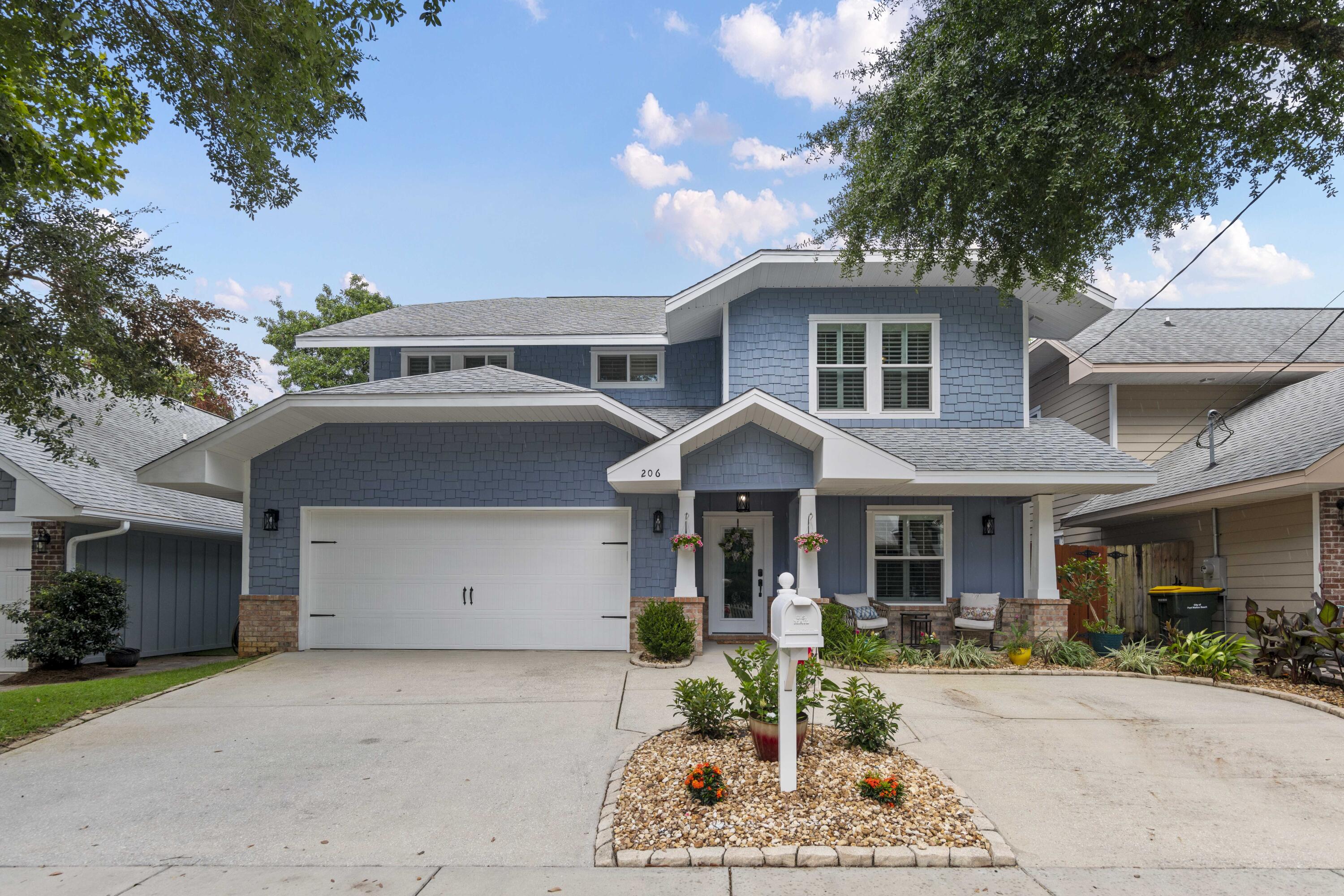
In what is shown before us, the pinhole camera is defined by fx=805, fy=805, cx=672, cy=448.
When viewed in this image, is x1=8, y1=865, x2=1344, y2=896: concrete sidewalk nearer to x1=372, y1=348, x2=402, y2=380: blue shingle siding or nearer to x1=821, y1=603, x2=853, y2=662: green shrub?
x1=821, y1=603, x2=853, y2=662: green shrub

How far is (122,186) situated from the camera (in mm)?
8383

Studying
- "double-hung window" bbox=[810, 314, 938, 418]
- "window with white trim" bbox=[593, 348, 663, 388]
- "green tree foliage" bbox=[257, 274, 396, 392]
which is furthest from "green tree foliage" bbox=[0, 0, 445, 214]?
"green tree foliage" bbox=[257, 274, 396, 392]

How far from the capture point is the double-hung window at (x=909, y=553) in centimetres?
1213

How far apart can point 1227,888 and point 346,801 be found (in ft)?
17.3

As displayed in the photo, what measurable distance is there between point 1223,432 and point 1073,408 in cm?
295

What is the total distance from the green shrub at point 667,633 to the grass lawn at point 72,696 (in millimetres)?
5335

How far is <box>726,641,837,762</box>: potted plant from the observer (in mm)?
5672

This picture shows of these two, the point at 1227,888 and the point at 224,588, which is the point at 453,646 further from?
the point at 1227,888

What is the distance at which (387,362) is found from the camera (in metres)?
14.1

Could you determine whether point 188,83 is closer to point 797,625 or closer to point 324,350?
point 797,625

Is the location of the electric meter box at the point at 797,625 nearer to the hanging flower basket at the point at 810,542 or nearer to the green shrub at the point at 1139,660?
the hanging flower basket at the point at 810,542

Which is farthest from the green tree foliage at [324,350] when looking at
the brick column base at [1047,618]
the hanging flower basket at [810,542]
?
the brick column base at [1047,618]

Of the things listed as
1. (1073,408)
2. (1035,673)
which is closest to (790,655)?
(1035,673)

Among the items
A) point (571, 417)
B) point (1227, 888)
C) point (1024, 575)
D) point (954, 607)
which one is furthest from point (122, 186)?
point (1024, 575)
